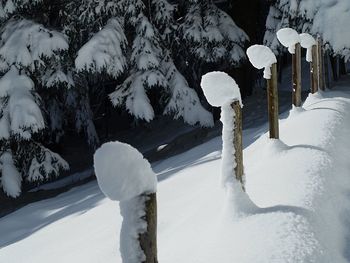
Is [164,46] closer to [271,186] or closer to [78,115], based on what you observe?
[78,115]

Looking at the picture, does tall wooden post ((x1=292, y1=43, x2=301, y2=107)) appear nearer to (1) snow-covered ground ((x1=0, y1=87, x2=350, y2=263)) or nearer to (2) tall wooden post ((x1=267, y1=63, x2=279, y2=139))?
(1) snow-covered ground ((x1=0, y1=87, x2=350, y2=263))

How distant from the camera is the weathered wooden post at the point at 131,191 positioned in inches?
93.5

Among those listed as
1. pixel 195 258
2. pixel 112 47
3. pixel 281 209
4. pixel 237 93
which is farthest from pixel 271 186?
pixel 112 47

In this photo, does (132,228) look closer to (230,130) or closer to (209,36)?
(230,130)

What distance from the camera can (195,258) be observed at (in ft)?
11.6

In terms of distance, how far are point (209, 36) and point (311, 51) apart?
4666 millimetres

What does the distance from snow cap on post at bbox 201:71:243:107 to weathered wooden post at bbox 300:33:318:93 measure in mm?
6538

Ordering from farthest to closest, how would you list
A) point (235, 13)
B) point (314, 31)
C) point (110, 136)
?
point (110, 136) → point (235, 13) → point (314, 31)

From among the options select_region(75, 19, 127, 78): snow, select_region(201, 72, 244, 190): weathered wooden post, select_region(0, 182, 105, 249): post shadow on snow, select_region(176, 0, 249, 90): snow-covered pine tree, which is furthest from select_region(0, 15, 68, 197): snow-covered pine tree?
select_region(201, 72, 244, 190): weathered wooden post

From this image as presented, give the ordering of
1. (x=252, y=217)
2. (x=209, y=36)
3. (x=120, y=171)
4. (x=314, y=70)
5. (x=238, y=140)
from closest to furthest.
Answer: (x=120, y=171)
(x=252, y=217)
(x=238, y=140)
(x=314, y=70)
(x=209, y=36)

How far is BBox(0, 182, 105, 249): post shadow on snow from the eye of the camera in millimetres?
8211

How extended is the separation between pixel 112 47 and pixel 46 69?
1.92 m

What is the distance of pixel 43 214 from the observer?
9305 mm

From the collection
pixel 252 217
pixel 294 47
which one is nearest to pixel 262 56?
pixel 252 217
